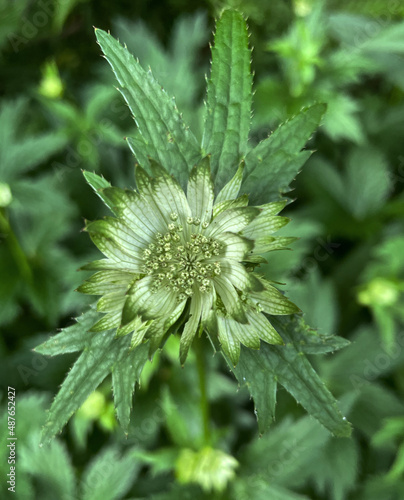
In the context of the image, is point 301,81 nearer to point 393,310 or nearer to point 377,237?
point 377,237

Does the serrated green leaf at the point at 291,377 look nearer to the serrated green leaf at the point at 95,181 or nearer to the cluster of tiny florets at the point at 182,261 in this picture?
the cluster of tiny florets at the point at 182,261

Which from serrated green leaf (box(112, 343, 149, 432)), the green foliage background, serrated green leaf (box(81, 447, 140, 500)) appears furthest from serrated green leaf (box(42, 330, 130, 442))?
serrated green leaf (box(81, 447, 140, 500))

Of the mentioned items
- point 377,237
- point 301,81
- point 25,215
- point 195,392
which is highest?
point 301,81

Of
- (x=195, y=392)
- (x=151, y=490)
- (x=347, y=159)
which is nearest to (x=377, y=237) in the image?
(x=347, y=159)

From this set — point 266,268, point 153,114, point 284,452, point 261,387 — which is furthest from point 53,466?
Result: point 153,114

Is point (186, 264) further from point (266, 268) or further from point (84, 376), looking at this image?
point (266, 268)

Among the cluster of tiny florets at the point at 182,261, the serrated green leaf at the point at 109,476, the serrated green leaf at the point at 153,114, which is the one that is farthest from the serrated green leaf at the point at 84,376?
the serrated green leaf at the point at 109,476
